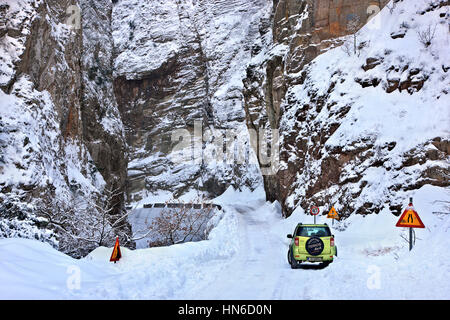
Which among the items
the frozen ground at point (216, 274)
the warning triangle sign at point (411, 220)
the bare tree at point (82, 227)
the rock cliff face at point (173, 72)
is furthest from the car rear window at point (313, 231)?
the rock cliff face at point (173, 72)

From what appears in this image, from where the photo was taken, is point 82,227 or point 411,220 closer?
point 411,220

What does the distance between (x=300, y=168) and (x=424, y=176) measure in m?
12.6

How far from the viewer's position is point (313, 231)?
1380 cm

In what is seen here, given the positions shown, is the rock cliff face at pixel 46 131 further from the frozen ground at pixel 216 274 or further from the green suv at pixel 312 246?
the green suv at pixel 312 246

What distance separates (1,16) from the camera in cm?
2580

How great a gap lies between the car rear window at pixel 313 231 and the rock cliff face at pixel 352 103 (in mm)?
6695

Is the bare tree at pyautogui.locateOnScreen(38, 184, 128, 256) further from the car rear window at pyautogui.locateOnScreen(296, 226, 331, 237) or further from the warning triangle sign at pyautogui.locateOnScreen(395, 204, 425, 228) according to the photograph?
the warning triangle sign at pyautogui.locateOnScreen(395, 204, 425, 228)

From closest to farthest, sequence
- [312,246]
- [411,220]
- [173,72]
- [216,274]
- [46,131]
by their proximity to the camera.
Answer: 1. [411,220]
2. [216,274]
3. [312,246]
4. [46,131]
5. [173,72]

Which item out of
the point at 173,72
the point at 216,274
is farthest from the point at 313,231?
the point at 173,72

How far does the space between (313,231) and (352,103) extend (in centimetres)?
1354

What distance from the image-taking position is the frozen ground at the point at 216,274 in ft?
26.6

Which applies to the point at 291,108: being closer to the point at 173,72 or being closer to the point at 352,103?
the point at 352,103
